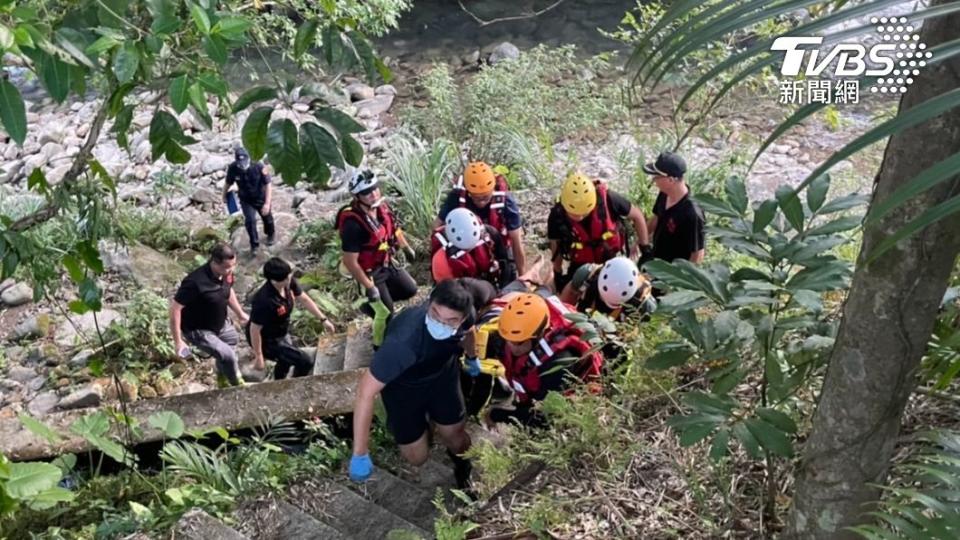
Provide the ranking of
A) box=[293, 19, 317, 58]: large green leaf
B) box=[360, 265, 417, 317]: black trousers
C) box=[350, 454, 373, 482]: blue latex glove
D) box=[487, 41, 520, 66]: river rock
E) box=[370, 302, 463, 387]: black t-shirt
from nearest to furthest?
box=[293, 19, 317, 58]: large green leaf < box=[370, 302, 463, 387]: black t-shirt < box=[350, 454, 373, 482]: blue latex glove < box=[360, 265, 417, 317]: black trousers < box=[487, 41, 520, 66]: river rock

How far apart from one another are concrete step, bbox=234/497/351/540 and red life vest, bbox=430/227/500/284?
1831 mm

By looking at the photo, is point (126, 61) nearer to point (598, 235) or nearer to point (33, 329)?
point (598, 235)

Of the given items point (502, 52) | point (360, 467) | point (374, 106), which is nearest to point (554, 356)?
point (360, 467)

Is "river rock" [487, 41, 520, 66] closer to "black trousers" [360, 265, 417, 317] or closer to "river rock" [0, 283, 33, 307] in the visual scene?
"river rock" [0, 283, 33, 307]

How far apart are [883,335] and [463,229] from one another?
3.79 metres

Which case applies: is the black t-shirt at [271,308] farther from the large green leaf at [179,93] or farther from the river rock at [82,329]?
the large green leaf at [179,93]

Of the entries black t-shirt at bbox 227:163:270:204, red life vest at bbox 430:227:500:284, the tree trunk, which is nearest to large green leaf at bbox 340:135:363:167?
the tree trunk

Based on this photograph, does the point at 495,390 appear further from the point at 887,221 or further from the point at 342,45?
the point at 887,221

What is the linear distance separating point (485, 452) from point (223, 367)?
11.2 ft

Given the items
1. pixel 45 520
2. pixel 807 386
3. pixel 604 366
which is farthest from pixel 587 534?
pixel 45 520

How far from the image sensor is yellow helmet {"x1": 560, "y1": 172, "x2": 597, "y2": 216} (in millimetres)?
5371

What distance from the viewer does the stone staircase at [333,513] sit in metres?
4.08

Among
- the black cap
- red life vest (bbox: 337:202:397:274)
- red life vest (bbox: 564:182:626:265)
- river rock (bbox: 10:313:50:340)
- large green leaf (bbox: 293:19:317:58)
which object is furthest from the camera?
river rock (bbox: 10:313:50:340)

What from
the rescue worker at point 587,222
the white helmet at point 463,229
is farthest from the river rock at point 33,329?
the rescue worker at point 587,222
